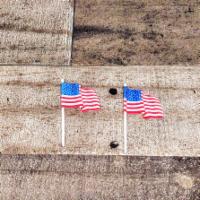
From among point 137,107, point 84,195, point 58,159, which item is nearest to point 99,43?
point 137,107

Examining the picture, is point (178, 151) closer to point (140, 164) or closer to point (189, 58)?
point (140, 164)

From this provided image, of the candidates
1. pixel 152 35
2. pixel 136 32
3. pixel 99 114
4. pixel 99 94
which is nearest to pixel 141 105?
pixel 99 114

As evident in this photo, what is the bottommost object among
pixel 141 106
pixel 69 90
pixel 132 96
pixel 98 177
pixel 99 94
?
pixel 98 177

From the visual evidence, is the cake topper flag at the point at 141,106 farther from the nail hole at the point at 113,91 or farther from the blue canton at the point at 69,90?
the nail hole at the point at 113,91

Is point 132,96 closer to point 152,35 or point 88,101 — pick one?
point 88,101

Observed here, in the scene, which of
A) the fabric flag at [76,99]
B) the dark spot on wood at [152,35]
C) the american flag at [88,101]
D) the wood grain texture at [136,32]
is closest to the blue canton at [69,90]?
the fabric flag at [76,99]

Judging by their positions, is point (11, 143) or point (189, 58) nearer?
point (11, 143)
